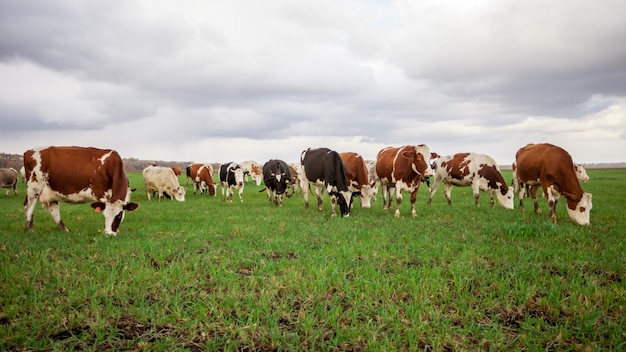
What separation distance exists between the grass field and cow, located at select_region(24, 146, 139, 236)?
111 centimetres

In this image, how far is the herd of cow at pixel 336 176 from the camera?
28.6 feet

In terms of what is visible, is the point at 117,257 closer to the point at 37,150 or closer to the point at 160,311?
the point at 160,311

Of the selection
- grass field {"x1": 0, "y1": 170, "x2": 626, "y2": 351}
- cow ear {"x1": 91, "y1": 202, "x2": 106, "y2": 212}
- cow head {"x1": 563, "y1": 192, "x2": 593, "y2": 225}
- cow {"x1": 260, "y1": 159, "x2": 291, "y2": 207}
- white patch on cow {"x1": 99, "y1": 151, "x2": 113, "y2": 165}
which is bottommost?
grass field {"x1": 0, "y1": 170, "x2": 626, "y2": 351}

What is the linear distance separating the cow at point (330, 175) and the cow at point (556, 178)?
19.3ft

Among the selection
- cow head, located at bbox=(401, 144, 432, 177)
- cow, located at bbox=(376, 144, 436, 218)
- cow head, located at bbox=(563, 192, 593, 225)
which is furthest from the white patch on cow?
cow head, located at bbox=(563, 192, 593, 225)

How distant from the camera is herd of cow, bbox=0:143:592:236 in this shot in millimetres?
8711

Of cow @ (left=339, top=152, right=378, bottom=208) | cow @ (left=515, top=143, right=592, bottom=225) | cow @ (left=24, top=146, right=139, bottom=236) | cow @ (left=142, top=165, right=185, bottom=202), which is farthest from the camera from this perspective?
cow @ (left=142, top=165, right=185, bottom=202)

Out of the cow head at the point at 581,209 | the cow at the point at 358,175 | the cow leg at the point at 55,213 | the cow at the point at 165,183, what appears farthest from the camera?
the cow at the point at 165,183

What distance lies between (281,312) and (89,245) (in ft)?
17.6

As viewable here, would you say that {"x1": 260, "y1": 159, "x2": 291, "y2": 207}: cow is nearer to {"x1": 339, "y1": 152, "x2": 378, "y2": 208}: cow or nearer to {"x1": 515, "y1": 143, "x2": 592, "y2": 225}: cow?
{"x1": 339, "y1": 152, "x2": 378, "y2": 208}: cow

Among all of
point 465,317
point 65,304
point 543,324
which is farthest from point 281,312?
point 543,324

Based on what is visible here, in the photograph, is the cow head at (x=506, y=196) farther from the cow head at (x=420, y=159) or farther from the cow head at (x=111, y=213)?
the cow head at (x=111, y=213)

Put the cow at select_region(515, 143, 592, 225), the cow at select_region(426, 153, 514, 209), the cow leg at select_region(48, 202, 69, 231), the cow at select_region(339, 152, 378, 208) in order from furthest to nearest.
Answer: the cow at select_region(426, 153, 514, 209)
the cow at select_region(339, 152, 378, 208)
the cow at select_region(515, 143, 592, 225)
the cow leg at select_region(48, 202, 69, 231)

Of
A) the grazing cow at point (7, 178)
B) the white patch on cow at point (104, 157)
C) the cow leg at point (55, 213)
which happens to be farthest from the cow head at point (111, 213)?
the grazing cow at point (7, 178)
